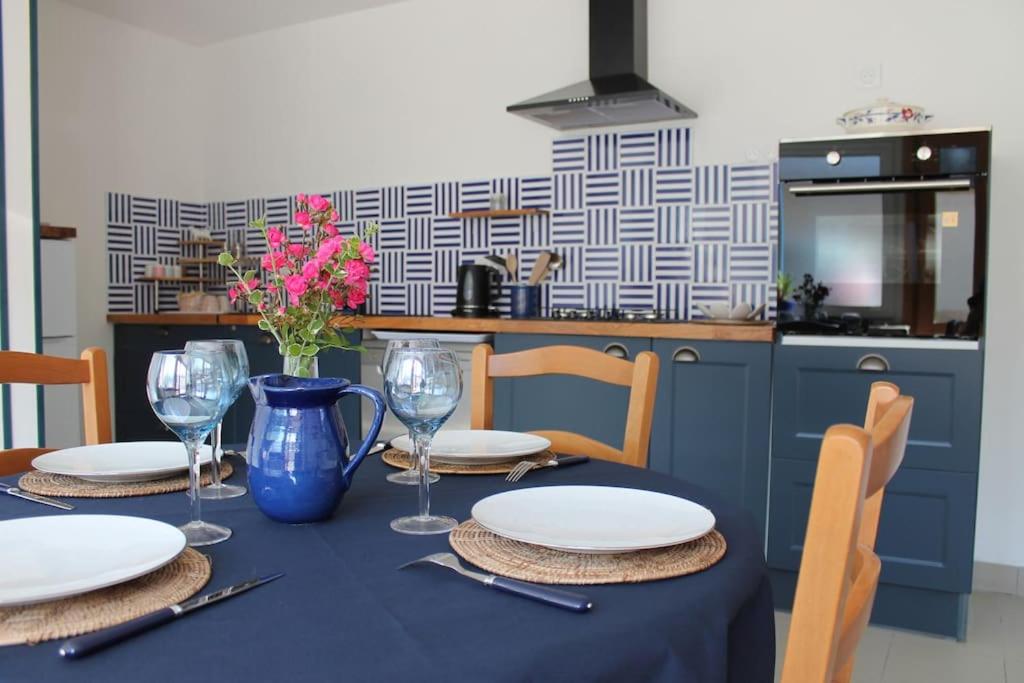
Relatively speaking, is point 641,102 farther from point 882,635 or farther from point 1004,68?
point 882,635

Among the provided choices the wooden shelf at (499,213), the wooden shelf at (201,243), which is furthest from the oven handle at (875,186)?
the wooden shelf at (201,243)

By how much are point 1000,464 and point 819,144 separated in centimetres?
138

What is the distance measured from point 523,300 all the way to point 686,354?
1007 millimetres

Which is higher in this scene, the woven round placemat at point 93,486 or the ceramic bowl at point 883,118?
the ceramic bowl at point 883,118

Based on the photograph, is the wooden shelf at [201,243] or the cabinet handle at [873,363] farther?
the wooden shelf at [201,243]

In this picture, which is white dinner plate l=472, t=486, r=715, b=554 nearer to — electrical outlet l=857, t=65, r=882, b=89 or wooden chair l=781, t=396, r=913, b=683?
wooden chair l=781, t=396, r=913, b=683

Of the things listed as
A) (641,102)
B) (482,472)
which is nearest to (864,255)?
(641,102)

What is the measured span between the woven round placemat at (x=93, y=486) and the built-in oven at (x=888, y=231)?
2184 millimetres

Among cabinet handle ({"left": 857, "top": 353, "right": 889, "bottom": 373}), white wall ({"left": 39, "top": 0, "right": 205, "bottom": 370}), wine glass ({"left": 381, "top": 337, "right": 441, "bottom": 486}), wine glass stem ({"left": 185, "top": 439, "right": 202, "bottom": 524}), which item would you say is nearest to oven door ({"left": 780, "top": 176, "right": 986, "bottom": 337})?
cabinet handle ({"left": 857, "top": 353, "right": 889, "bottom": 373})

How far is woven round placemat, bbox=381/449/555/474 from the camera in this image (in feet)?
4.10

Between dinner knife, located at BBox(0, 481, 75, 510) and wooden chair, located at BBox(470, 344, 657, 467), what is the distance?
0.84 metres

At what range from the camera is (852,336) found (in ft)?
8.95

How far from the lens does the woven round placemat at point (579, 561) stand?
771 millimetres

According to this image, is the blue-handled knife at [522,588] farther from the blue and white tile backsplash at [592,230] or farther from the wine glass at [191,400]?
the blue and white tile backsplash at [592,230]
